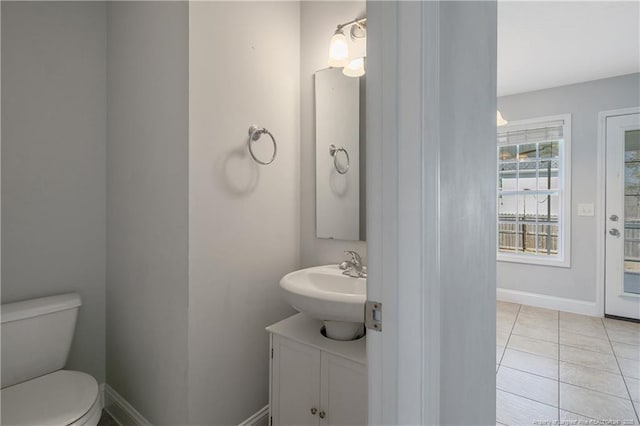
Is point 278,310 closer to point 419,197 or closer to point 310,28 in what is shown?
point 419,197

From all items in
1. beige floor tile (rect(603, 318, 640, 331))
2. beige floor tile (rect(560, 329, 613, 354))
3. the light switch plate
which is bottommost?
beige floor tile (rect(560, 329, 613, 354))

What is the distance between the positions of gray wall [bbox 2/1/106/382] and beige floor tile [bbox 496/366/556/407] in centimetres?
259

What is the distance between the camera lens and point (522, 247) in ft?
13.0

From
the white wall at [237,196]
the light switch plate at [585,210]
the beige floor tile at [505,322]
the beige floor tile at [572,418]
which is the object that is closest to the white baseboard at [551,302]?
the beige floor tile at [505,322]

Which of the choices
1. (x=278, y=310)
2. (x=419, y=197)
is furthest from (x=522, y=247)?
(x=419, y=197)

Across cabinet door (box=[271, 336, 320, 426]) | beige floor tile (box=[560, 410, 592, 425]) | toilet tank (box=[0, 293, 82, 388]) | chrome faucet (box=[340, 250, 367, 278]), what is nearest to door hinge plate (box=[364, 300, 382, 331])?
cabinet door (box=[271, 336, 320, 426])

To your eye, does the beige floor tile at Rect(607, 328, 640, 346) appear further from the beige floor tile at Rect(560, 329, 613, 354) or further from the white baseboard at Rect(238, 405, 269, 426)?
the white baseboard at Rect(238, 405, 269, 426)

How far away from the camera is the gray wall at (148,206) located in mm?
1376

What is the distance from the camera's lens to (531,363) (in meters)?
2.46

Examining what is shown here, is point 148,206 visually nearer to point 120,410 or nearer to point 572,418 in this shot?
point 120,410

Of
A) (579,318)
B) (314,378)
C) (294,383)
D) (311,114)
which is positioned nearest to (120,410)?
(294,383)

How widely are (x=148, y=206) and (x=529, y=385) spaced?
2.62m

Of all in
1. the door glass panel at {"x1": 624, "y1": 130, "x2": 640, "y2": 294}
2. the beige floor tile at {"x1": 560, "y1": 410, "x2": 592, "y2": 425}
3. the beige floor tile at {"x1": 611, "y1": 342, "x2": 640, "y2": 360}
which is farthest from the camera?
the door glass panel at {"x1": 624, "y1": 130, "x2": 640, "y2": 294}

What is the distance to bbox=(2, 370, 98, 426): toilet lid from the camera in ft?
3.98
